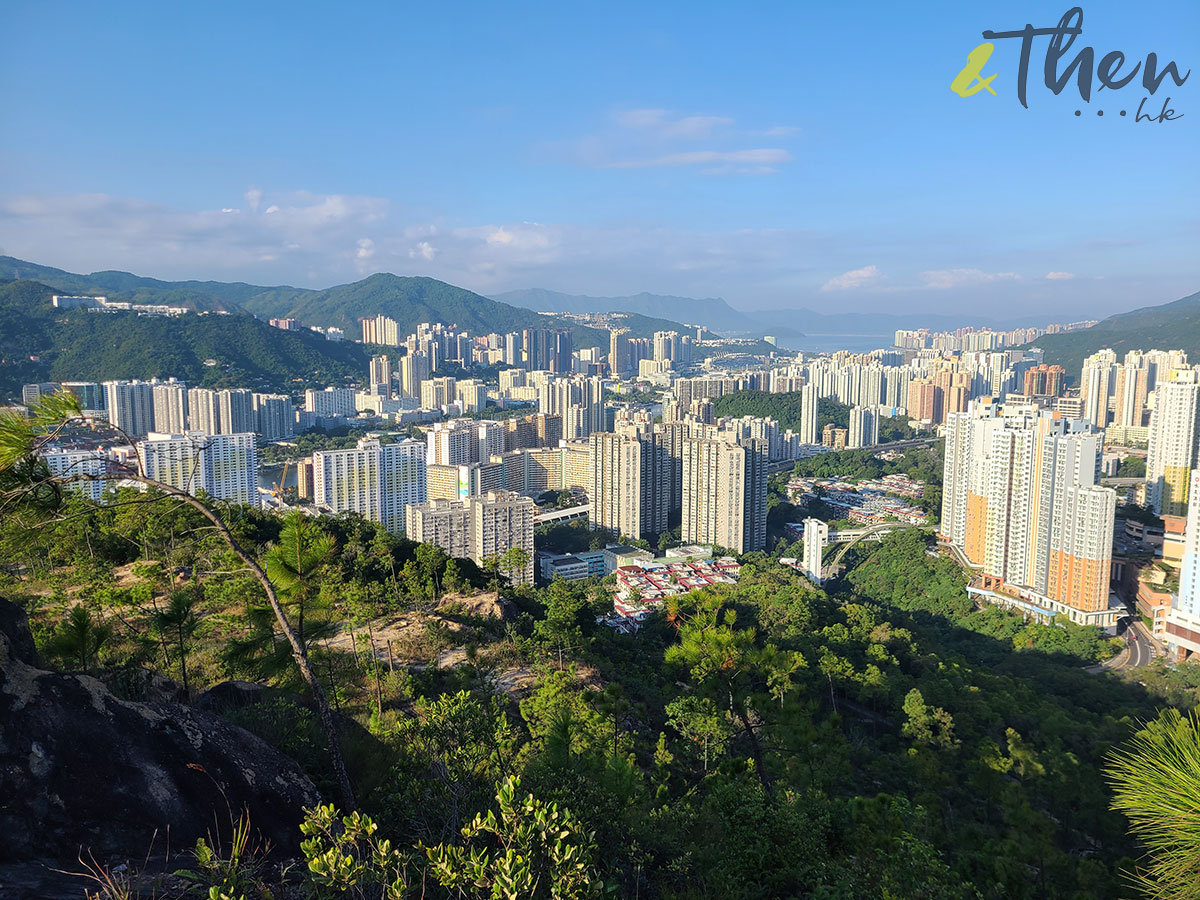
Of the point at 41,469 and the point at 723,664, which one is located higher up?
the point at 41,469

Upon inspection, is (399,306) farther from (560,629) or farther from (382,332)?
(560,629)

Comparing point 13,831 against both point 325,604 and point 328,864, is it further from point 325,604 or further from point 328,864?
point 325,604

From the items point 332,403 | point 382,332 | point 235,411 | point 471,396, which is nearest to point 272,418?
point 235,411

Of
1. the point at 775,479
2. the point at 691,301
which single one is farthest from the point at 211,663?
the point at 691,301

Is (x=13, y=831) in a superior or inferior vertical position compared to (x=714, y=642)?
superior

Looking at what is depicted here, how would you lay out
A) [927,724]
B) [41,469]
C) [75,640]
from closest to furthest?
1. [41,469]
2. [75,640]
3. [927,724]

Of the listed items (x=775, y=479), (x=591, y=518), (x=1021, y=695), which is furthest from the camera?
(x=775, y=479)

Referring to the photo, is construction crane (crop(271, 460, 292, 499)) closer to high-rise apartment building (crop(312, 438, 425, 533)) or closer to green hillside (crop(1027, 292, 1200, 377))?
high-rise apartment building (crop(312, 438, 425, 533))
